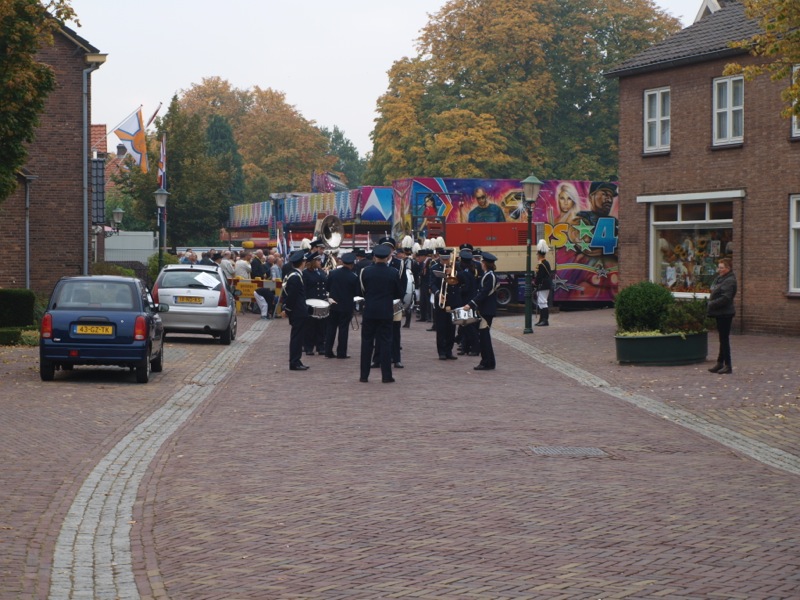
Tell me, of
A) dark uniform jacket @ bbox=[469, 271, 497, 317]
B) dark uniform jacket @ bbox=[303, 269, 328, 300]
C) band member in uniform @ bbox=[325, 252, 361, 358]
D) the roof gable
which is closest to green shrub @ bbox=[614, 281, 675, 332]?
dark uniform jacket @ bbox=[469, 271, 497, 317]

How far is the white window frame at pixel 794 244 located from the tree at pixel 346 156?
141025 millimetres

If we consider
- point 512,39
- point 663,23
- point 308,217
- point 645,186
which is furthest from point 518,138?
point 645,186

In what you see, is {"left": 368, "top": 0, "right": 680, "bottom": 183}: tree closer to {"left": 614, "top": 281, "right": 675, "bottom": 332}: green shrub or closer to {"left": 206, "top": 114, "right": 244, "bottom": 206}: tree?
{"left": 206, "top": 114, "right": 244, "bottom": 206}: tree

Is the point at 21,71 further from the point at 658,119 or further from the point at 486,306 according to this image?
the point at 658,119

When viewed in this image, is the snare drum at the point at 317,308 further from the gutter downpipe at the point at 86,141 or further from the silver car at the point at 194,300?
the gutter downpipe at the point at 86,141

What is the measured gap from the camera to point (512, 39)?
58469 mm

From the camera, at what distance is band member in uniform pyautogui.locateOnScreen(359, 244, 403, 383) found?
1723 cm

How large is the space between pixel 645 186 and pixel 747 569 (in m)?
24.5

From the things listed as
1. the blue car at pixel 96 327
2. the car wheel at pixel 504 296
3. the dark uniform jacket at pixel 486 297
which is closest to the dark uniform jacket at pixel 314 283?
the dark uniform jacket at pixel 486 297

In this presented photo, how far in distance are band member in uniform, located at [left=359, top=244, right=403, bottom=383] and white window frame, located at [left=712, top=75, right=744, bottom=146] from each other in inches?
503

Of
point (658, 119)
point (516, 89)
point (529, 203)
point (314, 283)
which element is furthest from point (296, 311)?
point (516, 89)

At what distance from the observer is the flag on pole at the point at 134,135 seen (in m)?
44.5

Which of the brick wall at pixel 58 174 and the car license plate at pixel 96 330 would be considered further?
the brick wall at pixel 58 174

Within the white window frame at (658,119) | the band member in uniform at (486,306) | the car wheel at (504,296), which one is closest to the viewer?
the band member in uniform at (486,306)
